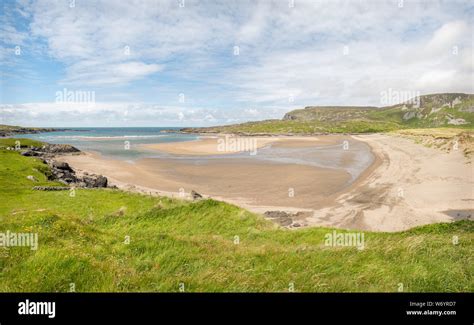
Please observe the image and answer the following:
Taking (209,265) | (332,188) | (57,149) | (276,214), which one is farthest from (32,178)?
(57,149)

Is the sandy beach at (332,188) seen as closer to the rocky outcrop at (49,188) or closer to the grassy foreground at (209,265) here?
the rocky outcrop at (49,188)

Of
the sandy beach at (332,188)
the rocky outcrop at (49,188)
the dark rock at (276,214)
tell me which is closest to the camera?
the sandy beach at (332,188)

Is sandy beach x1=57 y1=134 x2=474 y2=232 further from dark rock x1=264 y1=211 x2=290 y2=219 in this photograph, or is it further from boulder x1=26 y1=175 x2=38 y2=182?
boulder x1=26 y1=175 x2=38 y2=182

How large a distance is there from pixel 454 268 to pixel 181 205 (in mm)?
15147

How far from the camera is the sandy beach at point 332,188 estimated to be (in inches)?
946

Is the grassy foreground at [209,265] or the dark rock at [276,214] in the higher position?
the grassy foreground at [209,265]

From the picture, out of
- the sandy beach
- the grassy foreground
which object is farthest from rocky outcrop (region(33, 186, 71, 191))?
the grassy foreground

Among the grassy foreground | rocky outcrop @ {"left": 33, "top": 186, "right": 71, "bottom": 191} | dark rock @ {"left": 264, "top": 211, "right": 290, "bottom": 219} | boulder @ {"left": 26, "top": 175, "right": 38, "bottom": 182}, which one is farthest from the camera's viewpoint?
boulder @ {"left": 26, "top": 175, "right": 38, "bottom": 182}

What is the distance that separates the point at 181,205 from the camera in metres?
19.2

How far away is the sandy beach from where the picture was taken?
24.0 metres

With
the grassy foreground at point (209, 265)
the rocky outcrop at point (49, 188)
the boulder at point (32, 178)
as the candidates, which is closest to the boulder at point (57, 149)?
the boulder at point (32, 178)
